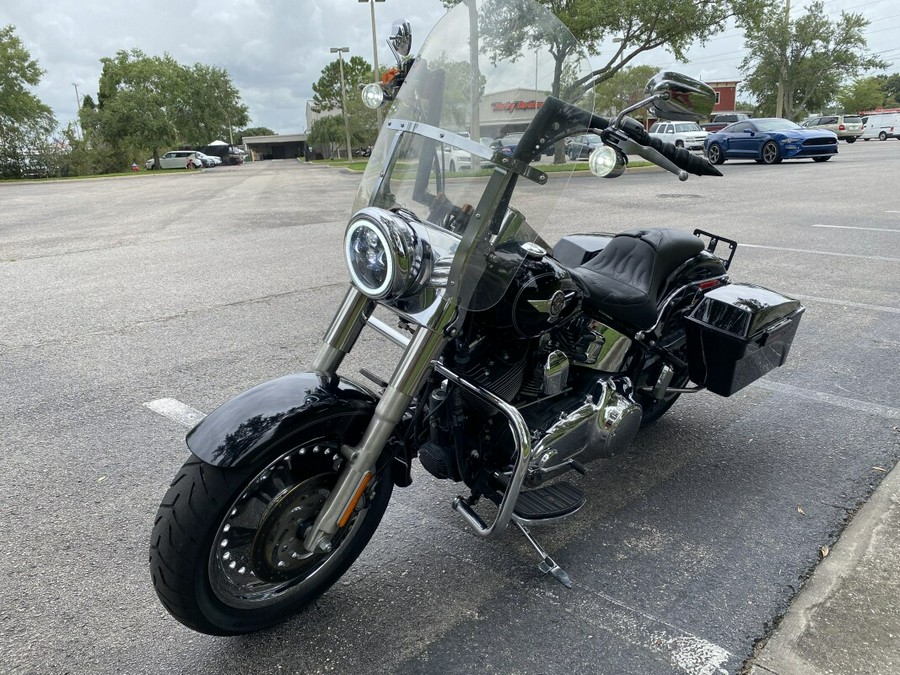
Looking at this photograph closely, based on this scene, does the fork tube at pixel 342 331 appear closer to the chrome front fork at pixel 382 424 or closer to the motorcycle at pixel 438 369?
the motorcycle at pixel 438 369

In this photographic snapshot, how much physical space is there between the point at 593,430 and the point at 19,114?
5132cm

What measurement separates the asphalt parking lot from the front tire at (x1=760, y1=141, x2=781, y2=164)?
17.8 m

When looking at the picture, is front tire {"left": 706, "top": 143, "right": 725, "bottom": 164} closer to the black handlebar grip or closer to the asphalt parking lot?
the asphalt parking lot

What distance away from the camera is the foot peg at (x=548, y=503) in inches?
99.7

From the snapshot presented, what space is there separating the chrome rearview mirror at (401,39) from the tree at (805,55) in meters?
50.6

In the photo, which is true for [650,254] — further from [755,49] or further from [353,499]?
[755,49]

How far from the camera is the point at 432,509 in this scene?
3105 millimetres

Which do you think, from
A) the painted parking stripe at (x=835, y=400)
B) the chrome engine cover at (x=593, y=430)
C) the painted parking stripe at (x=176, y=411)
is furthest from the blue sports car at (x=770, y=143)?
the chrome engine cover at (x=593, y=430)

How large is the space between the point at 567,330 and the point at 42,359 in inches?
162

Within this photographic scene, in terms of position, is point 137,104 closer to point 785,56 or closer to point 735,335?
point 785,56

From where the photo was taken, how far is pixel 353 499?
2.23 meters

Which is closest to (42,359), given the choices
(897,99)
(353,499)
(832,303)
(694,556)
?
(353,499)

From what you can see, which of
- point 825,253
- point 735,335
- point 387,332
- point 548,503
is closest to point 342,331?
point 387,332

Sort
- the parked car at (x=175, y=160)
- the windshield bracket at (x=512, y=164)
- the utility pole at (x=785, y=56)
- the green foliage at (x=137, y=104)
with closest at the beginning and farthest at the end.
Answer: the windshield bracket at (x=512, y=164), the utility pole at (x=785, y=56), the green foliage at (x=137, y=104), the parked car at (x=175, y=160)
